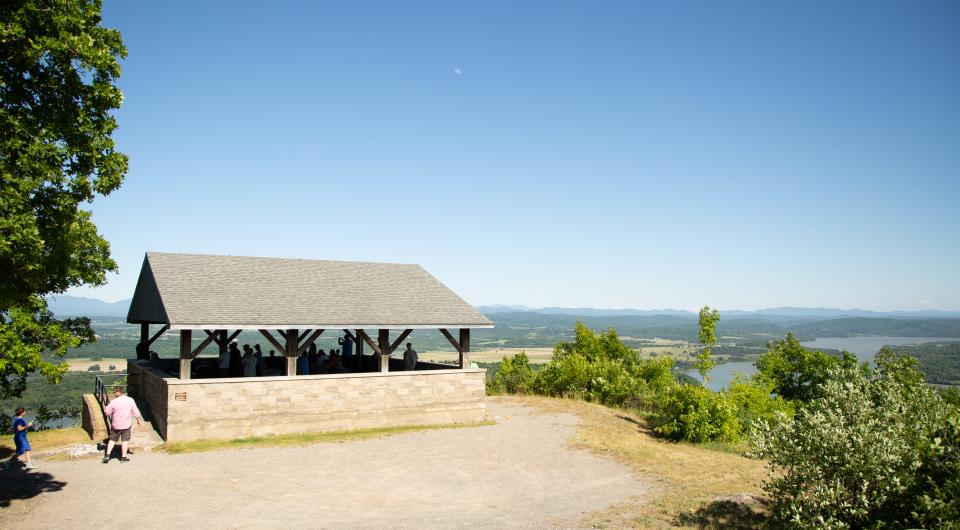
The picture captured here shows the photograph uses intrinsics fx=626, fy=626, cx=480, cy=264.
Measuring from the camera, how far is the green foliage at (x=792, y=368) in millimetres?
47969

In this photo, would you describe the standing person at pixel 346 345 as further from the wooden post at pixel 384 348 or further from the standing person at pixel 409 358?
the wooden post at pixel 384 348

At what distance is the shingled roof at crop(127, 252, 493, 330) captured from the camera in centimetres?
1906

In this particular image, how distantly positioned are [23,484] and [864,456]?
16890mm

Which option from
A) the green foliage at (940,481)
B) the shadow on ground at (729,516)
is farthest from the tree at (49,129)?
the green foliage at (940,481)

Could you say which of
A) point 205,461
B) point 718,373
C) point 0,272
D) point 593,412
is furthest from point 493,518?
point 718,373

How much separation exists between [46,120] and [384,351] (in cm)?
1292

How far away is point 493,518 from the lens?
40.9 feet

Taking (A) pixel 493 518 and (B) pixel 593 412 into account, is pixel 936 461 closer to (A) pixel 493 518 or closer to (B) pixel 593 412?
(A) pixel 493 518

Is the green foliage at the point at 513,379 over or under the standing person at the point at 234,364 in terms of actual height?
under

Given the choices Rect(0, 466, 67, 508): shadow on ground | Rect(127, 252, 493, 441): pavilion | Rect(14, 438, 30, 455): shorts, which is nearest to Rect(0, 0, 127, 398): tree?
Rect(0, 466, 67, 508): shadow on ground

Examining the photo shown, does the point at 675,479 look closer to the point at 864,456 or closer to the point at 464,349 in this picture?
the point at 864,456

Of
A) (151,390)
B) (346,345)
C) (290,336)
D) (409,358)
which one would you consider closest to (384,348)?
(409,358)

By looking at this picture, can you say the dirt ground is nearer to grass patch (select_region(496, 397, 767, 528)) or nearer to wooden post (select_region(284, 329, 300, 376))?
grass patch (select_region(496, 397, 767, 528))

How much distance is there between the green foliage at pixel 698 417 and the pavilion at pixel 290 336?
22.5 ft
